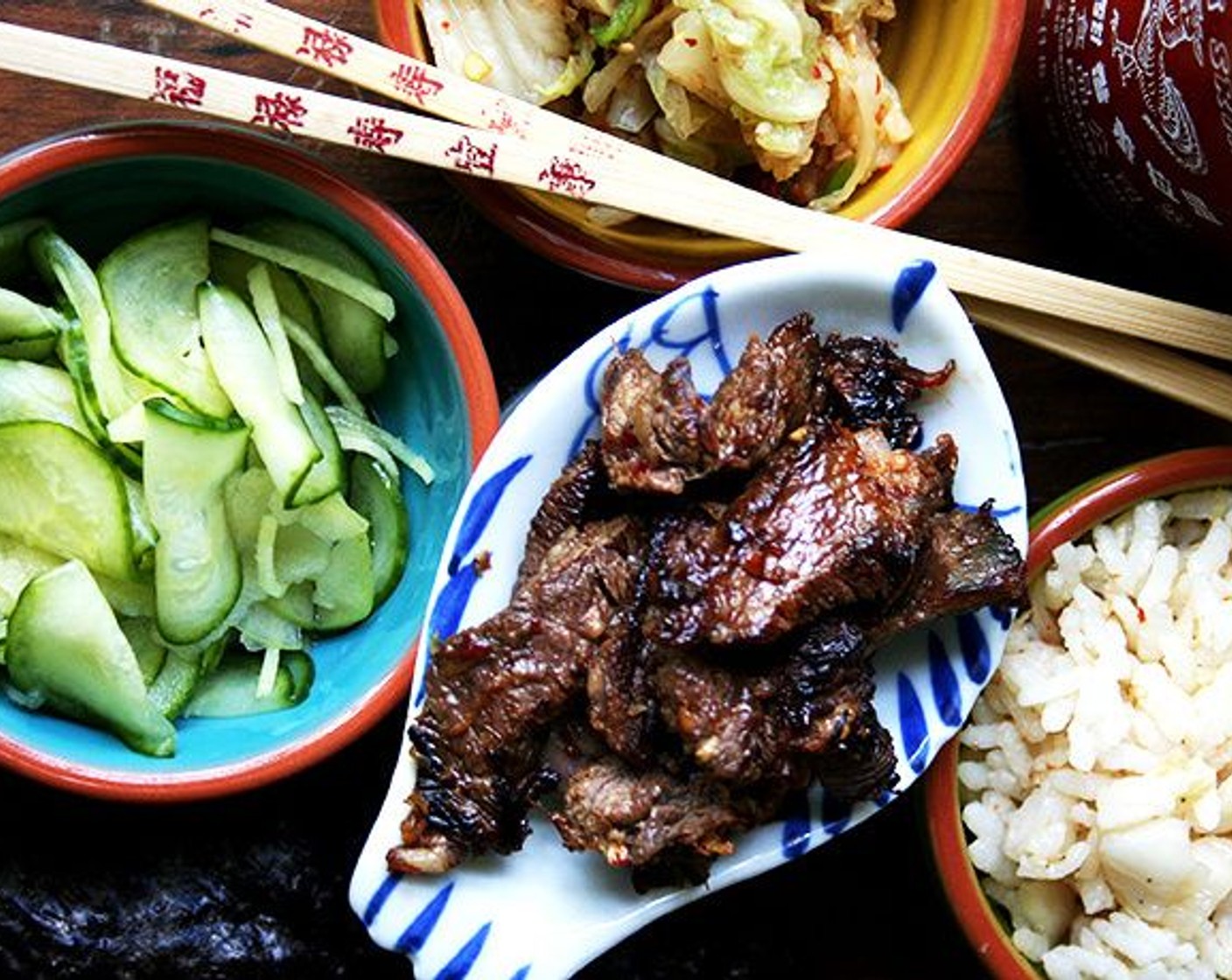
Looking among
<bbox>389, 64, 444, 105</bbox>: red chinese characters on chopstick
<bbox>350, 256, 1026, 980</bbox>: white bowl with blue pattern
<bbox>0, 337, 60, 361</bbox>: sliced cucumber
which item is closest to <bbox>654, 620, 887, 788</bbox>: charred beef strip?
<bbox>350, 256, 1026, 980</bbox>: white bowl with blue pattern

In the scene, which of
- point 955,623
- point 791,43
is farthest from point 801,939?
point 791,43

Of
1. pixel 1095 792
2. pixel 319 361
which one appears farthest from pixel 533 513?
pixel 1095 792

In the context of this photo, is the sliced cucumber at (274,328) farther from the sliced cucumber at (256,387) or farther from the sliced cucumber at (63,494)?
the sliced cucumber at (63,494)

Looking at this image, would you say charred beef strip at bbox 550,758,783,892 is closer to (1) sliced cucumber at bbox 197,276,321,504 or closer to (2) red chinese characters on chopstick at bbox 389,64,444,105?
(1) sliced cucumber at bbox 197,276,321,504

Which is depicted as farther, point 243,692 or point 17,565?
point 243,692

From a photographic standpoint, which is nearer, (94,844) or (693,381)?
(693,381)

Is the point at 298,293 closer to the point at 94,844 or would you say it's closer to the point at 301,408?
the point at 301,408

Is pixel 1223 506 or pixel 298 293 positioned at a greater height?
pixel 298 293

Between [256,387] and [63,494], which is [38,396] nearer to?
[63,494]

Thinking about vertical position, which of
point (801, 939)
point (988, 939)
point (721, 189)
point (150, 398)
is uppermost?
point (721, 189)
